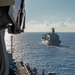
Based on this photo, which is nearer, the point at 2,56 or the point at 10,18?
the point at 10,18

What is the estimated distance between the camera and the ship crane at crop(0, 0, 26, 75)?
7570 millimetres

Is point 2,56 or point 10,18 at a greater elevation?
point 10,18

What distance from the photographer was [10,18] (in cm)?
845

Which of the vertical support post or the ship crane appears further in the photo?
the vertical support post

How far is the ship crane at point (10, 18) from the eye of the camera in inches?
298

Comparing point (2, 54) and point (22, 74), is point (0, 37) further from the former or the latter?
point (22, 74)

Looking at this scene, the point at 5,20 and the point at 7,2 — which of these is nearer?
the point at 7,2

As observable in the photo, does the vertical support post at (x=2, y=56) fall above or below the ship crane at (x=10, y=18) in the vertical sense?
below

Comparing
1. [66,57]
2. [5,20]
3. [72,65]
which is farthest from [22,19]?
[66,57]

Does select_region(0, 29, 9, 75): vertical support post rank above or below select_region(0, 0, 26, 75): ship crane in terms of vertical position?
below

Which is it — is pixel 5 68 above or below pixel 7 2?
below

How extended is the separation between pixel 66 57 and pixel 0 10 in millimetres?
84035

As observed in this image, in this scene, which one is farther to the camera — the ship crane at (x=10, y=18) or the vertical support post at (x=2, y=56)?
the vertical support post at (x=2, y=56)

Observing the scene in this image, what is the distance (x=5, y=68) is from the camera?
16375mm
